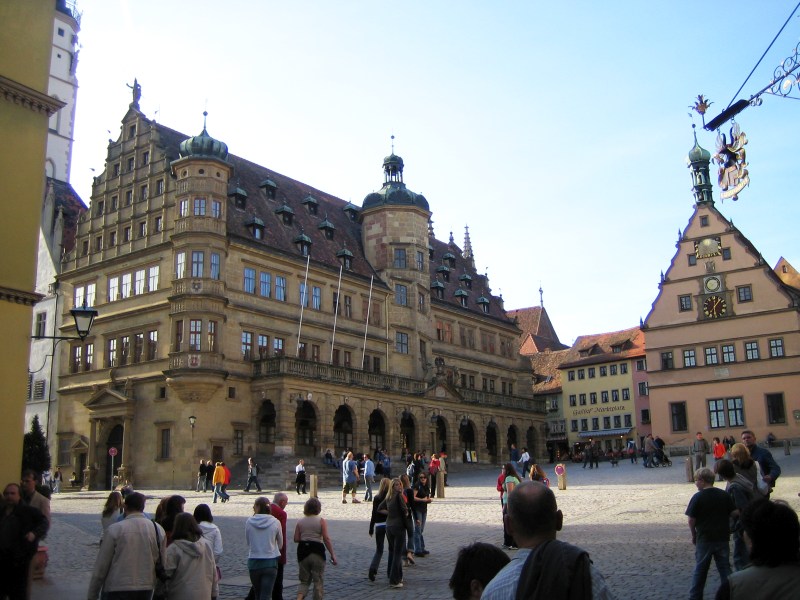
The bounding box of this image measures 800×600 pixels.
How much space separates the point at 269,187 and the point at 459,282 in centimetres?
2222

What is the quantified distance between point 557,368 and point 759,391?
28553 mm

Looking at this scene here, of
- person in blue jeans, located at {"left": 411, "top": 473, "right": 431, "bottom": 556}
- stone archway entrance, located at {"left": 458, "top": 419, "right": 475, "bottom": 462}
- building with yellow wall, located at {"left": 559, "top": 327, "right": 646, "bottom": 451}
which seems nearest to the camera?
person in blue jeans, located at {"left": 411, "top": 473, "right": 431, "bottom": 556}

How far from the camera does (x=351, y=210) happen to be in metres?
63.6

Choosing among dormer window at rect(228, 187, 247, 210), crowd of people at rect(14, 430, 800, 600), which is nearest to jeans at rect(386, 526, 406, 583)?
crowd of people at rect(14, 430, 800, 600)

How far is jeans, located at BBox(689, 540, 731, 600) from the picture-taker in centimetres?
1048

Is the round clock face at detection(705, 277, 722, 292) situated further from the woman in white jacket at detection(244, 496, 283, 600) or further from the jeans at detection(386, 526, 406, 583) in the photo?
the woman in white jacket at detection(244, 496, 283, 600)

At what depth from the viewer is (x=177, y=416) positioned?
44.7 metres

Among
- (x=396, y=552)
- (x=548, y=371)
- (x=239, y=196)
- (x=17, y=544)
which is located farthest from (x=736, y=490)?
(x=548, y=371)

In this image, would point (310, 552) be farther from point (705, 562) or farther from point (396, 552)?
point (705, 562)

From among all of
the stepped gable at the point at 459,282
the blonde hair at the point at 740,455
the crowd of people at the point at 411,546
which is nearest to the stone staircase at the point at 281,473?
the stepped gable at the point at 459,282

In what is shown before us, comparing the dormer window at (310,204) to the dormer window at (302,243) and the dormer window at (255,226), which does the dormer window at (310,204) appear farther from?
the dormer window at (255,226)

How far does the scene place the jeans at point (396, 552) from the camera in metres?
13.8

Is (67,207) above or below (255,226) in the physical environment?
above

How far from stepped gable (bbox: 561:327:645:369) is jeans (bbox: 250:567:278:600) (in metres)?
69.0
